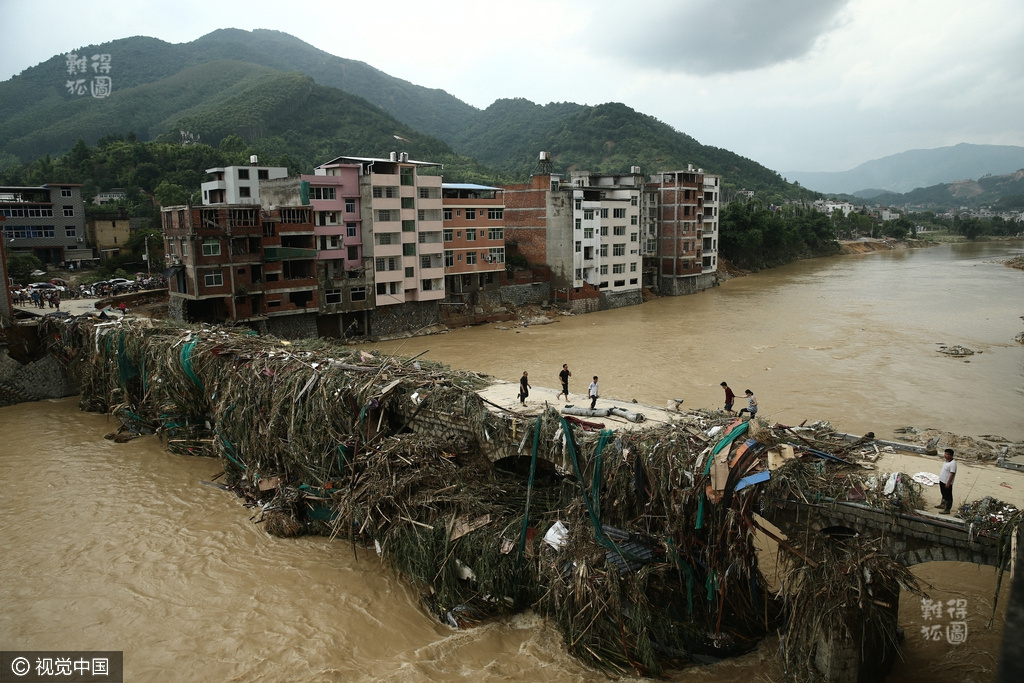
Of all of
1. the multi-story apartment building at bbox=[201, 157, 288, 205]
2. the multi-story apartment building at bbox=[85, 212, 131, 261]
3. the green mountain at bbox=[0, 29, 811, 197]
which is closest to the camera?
the multi-story apartment building at bbox=[201, 157, 288, 205]

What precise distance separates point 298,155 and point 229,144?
1055 cm

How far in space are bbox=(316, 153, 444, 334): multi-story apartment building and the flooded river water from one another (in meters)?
4.19

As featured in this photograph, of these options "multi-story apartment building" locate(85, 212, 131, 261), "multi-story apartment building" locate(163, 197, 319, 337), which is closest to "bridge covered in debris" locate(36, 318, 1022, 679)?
"multi-story apartment building" locate(163, 197, 319, 337)

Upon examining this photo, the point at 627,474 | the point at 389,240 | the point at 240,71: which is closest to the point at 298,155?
the point at 389,240

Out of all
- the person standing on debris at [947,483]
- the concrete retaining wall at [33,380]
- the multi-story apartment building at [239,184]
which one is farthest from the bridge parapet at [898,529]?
the multi-story apartment building at [239,184]

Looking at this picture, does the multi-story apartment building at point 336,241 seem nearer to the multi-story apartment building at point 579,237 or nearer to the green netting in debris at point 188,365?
the multi-story apartment building at point 579,237

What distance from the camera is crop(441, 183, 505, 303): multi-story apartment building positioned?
35.8 meters

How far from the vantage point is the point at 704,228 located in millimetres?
51344

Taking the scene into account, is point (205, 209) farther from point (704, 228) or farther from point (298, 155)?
point (298, 155)

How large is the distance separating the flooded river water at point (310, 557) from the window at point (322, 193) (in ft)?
26.5

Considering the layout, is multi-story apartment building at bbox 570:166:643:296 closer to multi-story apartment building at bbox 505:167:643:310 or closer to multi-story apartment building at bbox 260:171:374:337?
multi-story apartment building at bbox 505:167:643:310

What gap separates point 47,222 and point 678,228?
133 feet

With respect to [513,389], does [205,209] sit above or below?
above

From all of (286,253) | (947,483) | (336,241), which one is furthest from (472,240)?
(947,483)
